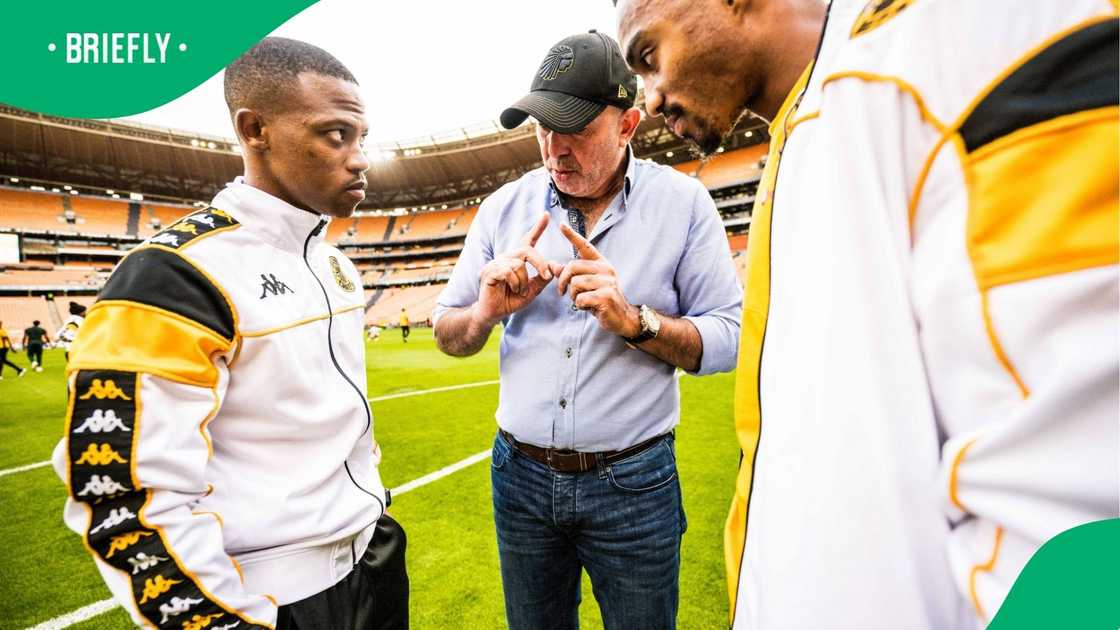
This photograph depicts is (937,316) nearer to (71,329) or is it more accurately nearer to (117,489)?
(117,489)

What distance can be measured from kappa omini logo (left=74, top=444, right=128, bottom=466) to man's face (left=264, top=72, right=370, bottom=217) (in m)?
0.94

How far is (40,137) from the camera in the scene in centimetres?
3316

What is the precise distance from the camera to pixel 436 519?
159 inches

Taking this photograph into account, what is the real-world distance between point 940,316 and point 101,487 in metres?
1.57

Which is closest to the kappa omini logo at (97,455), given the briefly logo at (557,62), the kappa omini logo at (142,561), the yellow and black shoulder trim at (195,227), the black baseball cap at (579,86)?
the kappa omini logo at (142,561)

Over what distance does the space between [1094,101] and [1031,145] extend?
5 centimetres

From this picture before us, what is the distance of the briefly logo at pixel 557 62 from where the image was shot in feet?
6.17

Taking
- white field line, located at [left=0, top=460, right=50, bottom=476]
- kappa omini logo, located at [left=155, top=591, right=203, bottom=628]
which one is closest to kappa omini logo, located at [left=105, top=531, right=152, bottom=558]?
kappa omini logo, located at [left=155, top=591, right=203, bottom=628]

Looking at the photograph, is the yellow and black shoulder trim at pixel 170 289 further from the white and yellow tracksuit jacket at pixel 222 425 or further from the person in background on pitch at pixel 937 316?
the person in background on pitch at pixel 937 316

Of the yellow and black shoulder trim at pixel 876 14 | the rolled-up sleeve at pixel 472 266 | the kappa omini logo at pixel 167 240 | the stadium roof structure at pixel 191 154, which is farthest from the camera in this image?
the stadium roof structure at pixel 191 154

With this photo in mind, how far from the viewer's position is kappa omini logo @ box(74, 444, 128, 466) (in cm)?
108

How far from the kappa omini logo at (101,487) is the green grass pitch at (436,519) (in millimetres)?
2132

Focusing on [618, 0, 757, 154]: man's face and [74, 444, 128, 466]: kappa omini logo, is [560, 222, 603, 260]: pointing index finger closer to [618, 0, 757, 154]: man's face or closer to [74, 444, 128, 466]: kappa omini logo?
[618, 0, 757, 154]: man's face

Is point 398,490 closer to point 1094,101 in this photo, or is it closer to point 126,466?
point 126,466
